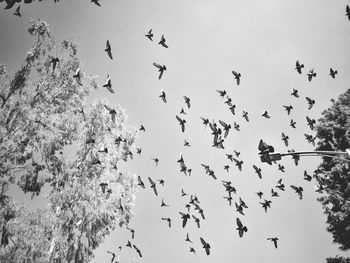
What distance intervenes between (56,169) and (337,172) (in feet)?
47.2

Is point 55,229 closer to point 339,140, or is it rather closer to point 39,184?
point 39,184

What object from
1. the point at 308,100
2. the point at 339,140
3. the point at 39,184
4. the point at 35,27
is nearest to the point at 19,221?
the point at 39,184

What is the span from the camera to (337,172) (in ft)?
41.0

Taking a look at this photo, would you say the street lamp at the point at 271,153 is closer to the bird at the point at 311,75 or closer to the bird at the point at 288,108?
the bird at the point at 311,75

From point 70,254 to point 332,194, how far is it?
41.3 ft

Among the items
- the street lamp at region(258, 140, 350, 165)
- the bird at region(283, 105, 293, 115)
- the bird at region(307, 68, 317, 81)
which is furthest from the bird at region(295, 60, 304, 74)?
the street lamp at region(258, 140, 350, 165)

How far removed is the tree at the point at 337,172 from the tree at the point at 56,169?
10397 millimetres

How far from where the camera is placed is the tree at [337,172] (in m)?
11.6

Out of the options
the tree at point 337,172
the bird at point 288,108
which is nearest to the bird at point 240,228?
the tree at point 337,172

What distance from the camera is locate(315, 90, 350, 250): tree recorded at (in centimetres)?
1165

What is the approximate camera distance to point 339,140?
13672mm

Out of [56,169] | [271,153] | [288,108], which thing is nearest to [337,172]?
[288,108]

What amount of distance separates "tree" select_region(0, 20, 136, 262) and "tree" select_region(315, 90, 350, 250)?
1040 cm

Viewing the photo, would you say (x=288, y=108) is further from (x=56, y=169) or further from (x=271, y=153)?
(x=56, y=169)
